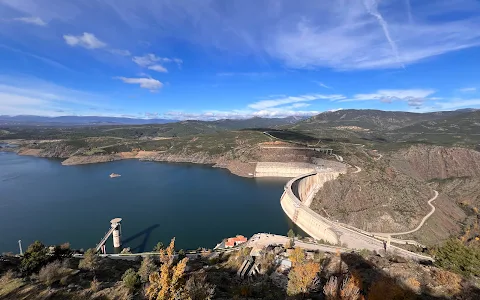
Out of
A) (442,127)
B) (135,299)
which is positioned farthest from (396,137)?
(135,299)

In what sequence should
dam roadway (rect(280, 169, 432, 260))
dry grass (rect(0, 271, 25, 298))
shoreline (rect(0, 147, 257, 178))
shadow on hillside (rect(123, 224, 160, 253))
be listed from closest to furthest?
dry grass (rect(0, 271, 25, 298)) → dam roadway (rect(280, 169, 432, 260)) → shadow on hillside (rect(123, 224, 160, 253)) → shoreline (rect(0, 147, 257, 178))

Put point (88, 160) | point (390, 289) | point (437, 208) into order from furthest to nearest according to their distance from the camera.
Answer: point (88, 160)
point (437, 208)
point (390, 289)

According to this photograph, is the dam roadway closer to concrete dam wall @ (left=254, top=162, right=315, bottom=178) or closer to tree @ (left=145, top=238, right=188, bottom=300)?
concrete dam wall @ (left=254, top=162, right=315, bottom=178)

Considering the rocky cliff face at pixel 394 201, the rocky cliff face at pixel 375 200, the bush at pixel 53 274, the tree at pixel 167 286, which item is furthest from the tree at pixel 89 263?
the rocky cliff face at pixel 375 200

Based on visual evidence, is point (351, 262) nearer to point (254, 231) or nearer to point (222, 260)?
point (222, 260)

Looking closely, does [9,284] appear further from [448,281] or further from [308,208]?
[308,208]

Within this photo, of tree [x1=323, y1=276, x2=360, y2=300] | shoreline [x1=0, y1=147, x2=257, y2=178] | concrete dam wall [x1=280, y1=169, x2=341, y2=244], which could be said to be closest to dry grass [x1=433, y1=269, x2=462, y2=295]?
tree [x1=323, y1=276, x2=360, y2=300]
